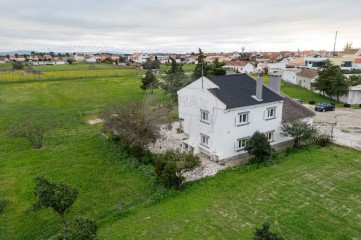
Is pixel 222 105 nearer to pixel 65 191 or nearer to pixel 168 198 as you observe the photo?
pixel 168 198

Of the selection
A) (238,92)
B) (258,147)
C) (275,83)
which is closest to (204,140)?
(258,147)

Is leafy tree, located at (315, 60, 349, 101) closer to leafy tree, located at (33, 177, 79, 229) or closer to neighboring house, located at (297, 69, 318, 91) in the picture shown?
neighboring house, located at (297, 69, 318, 91)

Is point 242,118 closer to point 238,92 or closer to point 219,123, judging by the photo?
point 219,123

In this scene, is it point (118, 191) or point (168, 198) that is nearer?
point (168, 198)

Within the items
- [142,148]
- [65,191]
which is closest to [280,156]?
[142,148]

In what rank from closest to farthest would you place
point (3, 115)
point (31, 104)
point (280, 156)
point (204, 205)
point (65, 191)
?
point (65, 191) → point (204, 205) → point (280, 156) → point (3, 115) → point (31, 104)

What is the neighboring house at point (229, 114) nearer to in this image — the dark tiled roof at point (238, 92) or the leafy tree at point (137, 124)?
the dark tiled roof at point (238, 92)
